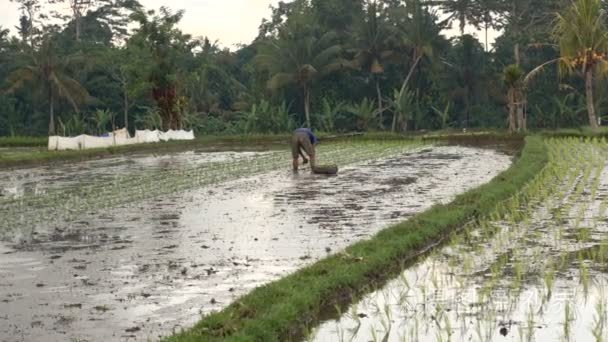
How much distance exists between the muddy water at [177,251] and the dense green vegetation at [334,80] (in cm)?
1858

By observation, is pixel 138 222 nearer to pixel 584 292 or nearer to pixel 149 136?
pixel 584 292

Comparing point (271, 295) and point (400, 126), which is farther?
point (400, 126)

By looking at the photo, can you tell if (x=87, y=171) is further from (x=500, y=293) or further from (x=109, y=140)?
(x=500, y=293)

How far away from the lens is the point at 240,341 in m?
3.85

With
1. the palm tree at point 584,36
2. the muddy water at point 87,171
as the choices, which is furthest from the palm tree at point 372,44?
the muddy water at point 87,171

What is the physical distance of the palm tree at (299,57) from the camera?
32688 mm

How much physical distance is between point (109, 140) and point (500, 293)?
20517mm

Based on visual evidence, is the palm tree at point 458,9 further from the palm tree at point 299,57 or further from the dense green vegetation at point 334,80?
the palm tree at point 299,57

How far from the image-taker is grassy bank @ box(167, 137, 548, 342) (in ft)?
13.4

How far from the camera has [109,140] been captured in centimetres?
2422

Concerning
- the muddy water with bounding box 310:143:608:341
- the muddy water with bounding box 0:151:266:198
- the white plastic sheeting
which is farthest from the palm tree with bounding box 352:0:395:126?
the muddy water with bounding box 310:143:608:341

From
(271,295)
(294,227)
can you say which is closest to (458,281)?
(271,295)

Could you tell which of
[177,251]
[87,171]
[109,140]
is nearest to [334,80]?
[109,140]

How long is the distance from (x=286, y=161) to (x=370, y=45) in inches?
677
